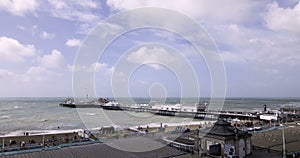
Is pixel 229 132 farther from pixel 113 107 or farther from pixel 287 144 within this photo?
pixel 113 107

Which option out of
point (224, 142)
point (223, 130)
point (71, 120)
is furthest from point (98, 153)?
point (71, 120)

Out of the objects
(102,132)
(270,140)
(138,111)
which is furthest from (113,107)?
(270,140)

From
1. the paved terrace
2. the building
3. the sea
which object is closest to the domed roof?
the building

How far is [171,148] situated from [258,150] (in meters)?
6.48

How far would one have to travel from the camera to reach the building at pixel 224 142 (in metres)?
15.3

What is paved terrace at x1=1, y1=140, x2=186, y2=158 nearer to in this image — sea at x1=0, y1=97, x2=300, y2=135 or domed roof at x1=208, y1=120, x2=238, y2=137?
domed roof at x1=208, y1=120, x2=238, y2=137

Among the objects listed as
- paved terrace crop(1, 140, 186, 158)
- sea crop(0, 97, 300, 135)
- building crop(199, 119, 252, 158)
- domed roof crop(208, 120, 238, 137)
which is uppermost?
domed roof crop(208, 120, 238, 137)

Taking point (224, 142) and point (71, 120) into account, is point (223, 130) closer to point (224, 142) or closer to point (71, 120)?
point (224, 142)

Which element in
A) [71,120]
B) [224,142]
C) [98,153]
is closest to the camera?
[98,153]

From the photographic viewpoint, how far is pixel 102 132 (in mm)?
29672

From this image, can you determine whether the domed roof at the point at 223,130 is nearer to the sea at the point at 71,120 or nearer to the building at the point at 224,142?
the building at the point at 224,142

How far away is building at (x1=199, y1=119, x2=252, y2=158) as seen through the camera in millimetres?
15312

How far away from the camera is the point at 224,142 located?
15281mm

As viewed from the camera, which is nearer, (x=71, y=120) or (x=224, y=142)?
(x=224, y=142)
